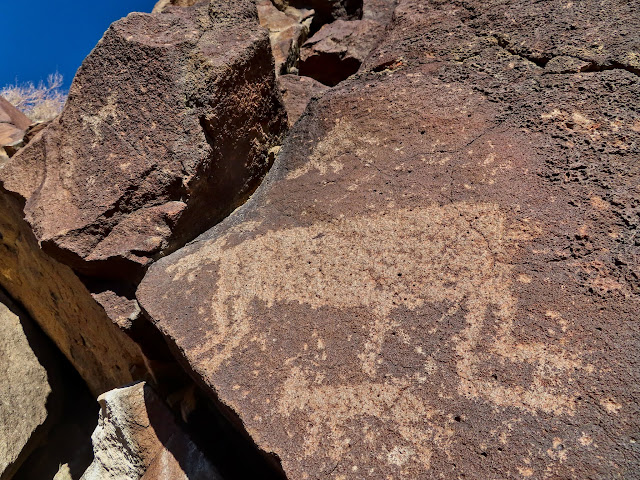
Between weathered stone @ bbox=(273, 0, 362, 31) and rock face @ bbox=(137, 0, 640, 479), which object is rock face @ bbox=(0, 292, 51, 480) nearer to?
rock face @ bbox=(137, 0, 640, 479)

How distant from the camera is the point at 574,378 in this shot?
0.71m

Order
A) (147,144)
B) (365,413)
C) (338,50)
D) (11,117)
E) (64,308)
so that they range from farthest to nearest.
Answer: (11,117) < (338,50) < (64,308) < (147,144) < (365,413)

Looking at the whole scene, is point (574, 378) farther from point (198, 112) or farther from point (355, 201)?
point (198, 112)

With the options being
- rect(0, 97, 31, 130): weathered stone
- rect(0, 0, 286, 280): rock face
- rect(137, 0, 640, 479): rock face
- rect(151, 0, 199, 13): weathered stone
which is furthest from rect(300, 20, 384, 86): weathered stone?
rect(0, 97, 31, 130): weathered stone

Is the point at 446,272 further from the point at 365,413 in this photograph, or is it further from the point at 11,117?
the point at 11,117

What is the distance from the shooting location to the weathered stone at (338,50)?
8.18ft

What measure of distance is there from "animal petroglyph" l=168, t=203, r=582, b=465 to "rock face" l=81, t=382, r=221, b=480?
1.31 feet

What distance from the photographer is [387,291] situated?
90cm

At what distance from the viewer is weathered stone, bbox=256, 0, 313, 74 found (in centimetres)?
266

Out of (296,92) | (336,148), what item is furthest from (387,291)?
(296,92)

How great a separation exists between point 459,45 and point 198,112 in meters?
0.75

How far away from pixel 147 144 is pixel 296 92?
0.91 m

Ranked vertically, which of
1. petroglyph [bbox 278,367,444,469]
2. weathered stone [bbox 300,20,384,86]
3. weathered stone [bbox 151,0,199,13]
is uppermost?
weathered stone [bbox 151,0,199,13]

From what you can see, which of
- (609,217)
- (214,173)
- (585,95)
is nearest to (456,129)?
(585,95)
